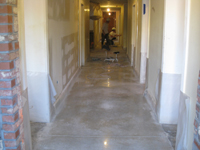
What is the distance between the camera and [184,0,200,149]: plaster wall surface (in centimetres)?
242

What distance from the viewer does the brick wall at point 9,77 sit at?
2.04 meters

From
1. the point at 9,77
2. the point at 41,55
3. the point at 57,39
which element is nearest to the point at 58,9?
the point at 57,39

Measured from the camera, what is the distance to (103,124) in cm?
394

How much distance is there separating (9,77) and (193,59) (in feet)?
6.03

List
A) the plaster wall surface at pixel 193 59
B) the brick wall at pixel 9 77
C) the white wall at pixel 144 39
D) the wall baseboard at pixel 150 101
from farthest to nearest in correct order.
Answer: the white wall at pixel 144 39, the wall baseboard at pixel 150 101, the plaster wall surface at pixel 193 59, the brick wall at pixel 9 77

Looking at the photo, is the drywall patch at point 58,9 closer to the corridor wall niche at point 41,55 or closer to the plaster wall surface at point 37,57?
the corridor wall niche at point 41,55

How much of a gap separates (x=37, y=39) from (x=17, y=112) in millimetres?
1737

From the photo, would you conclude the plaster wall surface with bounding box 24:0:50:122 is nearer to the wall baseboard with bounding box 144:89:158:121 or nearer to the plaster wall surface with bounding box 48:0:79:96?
the plaster wall surface with bounding box 48:0:79:96

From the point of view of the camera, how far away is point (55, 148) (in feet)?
10.3

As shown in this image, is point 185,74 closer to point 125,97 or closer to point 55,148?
point 55,148

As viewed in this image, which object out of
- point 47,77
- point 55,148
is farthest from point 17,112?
point 47,77

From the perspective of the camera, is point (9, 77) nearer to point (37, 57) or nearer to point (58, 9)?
point (37, 57)

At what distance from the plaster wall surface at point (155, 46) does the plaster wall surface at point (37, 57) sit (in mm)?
1917

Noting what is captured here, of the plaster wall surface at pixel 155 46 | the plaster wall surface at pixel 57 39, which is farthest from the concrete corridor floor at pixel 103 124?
the plaster wall surface at pixel 57 39
